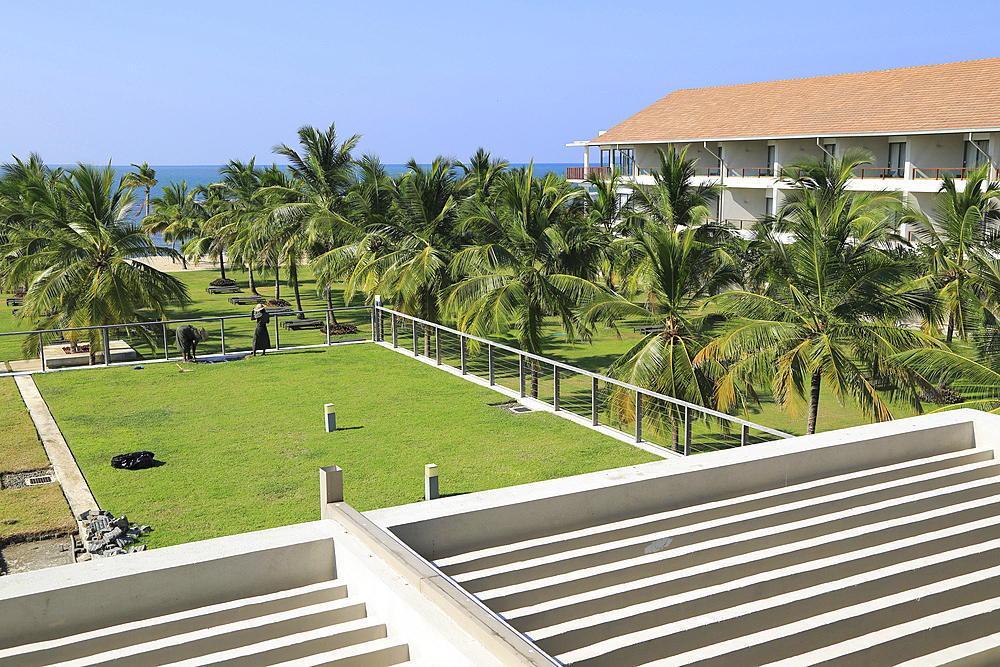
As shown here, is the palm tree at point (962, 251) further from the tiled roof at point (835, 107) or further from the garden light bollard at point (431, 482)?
the garden light bollard at point (431, 482)

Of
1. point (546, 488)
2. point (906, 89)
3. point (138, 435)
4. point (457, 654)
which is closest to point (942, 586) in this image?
point (546, 488)

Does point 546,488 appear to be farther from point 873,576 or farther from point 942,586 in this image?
point 942,586

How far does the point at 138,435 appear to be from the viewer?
13172mm

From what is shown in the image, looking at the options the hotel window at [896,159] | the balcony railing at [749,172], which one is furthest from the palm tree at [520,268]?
the balcony railing at [749,172]

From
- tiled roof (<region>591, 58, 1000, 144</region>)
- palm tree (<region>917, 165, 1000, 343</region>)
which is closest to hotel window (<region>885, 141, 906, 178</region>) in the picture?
tiled roof (<region>591, 58, 1000, 144</region>)

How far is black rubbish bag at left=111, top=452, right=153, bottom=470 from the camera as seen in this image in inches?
457

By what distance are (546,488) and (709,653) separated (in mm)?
1805

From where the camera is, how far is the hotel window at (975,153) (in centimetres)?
3036

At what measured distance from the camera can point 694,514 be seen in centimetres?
628

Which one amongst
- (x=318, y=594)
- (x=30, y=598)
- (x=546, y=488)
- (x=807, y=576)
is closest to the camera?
(x=30, y=598)

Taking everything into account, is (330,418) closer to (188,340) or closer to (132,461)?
(132,461)

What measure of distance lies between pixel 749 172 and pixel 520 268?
2578cm

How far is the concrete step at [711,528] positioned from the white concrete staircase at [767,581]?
12 millimetres

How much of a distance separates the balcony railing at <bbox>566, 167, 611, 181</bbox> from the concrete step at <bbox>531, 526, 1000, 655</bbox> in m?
42.2
